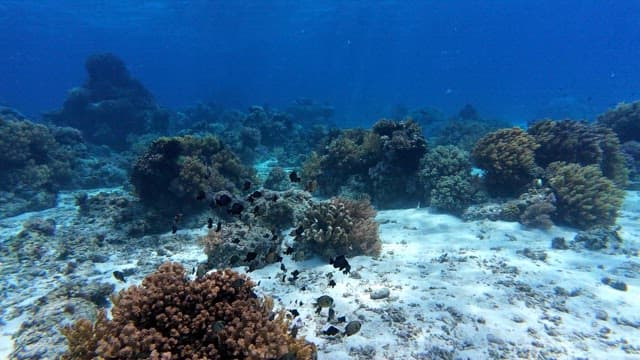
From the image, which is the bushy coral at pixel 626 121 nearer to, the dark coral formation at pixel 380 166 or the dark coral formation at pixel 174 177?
the dark coral formation at pixel 380 166

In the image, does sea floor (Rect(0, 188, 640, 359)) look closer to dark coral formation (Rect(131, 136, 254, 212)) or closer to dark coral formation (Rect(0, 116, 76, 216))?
dark coral formation (Rect(131, 136, 254, 212))

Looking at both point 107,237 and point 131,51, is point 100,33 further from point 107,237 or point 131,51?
point 107,237

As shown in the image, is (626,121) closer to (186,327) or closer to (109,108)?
(186,327)

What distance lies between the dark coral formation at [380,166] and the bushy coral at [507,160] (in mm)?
2023

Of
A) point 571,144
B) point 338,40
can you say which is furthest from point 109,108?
point 338,40

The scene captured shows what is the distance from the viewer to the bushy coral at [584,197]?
34.6ft

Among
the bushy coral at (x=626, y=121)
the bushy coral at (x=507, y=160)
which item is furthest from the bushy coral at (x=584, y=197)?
the bushy coral at (x=626, y=121)

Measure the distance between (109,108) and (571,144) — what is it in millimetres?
29087

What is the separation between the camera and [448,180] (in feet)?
38.8

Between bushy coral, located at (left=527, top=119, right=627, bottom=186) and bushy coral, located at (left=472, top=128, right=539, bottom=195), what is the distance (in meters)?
0.96

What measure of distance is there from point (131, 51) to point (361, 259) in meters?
154

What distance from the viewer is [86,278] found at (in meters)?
8.18

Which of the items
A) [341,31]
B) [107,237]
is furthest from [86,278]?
[341,31]

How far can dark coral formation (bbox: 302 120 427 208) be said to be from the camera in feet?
41.3
